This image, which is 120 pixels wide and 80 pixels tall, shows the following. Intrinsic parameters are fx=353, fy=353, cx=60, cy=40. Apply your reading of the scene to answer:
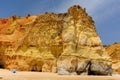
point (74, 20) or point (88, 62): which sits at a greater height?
point (74, 20)

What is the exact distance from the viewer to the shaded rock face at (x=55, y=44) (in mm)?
32456

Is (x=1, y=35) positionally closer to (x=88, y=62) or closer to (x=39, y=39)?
(x=39, y=39)

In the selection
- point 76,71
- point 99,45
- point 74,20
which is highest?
point 74,20

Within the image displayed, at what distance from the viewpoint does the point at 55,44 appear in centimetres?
A: 3534

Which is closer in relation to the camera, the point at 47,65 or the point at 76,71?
the point at 76,71

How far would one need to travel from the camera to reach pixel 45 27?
119ft

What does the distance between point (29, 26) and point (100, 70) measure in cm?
949

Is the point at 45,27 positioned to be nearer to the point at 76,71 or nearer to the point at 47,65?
the point at 47,65

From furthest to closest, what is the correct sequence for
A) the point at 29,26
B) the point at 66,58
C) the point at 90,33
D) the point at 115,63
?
the point at 115,63 → the point at 29,26 → the point at 90,33 → the point at 66,58

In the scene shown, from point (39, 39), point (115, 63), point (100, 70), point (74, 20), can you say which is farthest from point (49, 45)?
point (115, 63)

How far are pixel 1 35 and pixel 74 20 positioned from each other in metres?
9.51

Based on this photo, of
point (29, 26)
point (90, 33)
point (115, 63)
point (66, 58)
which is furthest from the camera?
point (115, 63)

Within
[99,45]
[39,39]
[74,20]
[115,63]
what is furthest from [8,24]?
[115,63]

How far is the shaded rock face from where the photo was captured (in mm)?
32456
